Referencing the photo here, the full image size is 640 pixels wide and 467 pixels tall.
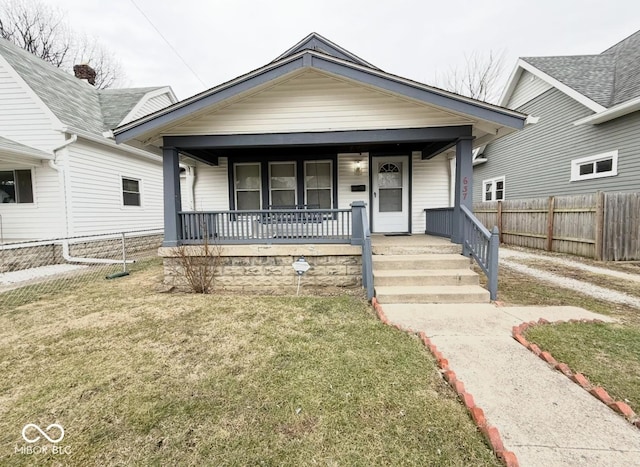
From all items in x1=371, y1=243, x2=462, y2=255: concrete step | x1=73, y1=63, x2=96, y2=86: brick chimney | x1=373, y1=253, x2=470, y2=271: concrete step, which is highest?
x1=73, y1=63, x2=96, y2=86: brick chimney

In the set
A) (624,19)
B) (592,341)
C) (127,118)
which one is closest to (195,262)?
(592,341)

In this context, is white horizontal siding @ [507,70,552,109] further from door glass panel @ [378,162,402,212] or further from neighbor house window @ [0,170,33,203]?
neighbor house window @ [0,170,33,203]

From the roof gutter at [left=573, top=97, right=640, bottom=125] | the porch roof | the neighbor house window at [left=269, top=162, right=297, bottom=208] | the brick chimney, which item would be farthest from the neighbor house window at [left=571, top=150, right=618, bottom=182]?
the brick chimney

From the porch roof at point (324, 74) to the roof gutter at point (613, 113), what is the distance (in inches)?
203

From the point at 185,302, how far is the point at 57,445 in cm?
284

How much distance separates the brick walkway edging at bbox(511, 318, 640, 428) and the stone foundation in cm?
272

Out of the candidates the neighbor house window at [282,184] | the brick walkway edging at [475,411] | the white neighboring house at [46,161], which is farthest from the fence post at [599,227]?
the white neighboring house at [46,161]

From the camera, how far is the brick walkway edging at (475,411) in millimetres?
1654

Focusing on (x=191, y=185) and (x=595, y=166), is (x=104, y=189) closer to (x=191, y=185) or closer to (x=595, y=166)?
(x=191, y=185)

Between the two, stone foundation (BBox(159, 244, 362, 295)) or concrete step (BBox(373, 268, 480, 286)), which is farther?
stone foundation (BBox(159, 244, 362, 295))

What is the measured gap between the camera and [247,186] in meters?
7.66

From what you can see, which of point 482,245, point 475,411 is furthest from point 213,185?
point 475,411

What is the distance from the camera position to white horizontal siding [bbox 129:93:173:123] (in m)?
11.0

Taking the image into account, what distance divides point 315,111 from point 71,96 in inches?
365
